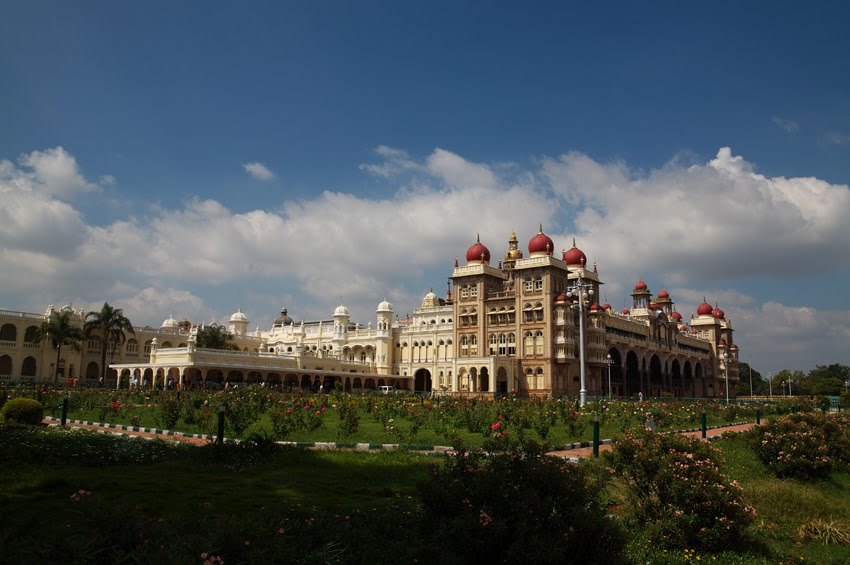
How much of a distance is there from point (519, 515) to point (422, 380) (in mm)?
69425

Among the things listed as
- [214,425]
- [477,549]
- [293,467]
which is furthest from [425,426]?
[477,549]

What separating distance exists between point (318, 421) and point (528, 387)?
140ft

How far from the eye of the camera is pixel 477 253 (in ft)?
221

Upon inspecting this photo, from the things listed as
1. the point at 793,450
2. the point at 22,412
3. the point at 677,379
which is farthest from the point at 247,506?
the point at 677,379

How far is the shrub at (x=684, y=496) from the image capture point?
8.62 meters

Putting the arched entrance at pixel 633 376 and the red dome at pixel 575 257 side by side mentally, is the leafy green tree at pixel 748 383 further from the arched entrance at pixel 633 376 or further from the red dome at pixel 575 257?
the red dome at pixel 575 257

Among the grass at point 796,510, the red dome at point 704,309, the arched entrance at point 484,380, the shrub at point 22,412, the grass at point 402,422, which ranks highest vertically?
the red dome at point 704,309

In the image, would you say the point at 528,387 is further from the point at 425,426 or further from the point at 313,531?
the point at 313,531

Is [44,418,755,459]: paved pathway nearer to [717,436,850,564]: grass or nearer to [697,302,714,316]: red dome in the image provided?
[717,436,850,564]: grass

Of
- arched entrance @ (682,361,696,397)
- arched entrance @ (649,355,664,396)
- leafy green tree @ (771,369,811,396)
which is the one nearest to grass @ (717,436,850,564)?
arched entrance @ (649,355,664,396)

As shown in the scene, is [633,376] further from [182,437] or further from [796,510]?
[796,510]

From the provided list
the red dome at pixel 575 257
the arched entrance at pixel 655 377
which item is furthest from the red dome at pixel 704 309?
the red dome at pixel 575 257

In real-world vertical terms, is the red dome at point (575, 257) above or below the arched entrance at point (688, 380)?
above

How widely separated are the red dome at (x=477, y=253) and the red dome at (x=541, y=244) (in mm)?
5636
